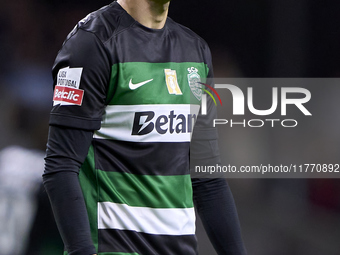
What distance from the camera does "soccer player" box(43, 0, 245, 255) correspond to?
143 centimetres

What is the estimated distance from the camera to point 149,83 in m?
1.59

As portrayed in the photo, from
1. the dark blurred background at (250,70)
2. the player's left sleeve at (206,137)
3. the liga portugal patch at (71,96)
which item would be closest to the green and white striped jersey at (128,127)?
the liga portugal patch at (71,96)

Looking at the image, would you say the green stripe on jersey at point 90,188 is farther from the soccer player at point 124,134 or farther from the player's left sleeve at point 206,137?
the player's left sleeve at point 206,137

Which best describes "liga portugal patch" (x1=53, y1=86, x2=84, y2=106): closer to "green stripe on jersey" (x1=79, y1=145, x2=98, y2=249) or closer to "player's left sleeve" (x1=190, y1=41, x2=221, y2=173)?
"green stripe on jersey" (x1=79, y1=145, x2=98, y2=249)

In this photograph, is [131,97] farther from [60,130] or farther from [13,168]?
[13,168]

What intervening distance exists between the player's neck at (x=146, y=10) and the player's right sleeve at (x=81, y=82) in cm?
22

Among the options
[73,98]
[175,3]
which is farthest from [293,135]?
[73,98]

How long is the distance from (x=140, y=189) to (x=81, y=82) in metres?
0.34

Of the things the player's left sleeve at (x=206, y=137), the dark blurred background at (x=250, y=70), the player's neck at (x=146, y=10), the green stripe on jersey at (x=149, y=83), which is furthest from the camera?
the dark blurred background at (x=250, y=70)

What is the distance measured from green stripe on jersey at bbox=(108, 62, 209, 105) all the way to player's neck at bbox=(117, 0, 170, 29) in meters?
0.15

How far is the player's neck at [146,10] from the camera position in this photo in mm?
1661

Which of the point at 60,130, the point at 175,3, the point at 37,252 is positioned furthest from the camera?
the point at 175,3

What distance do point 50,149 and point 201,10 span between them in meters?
2.50

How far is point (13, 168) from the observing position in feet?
11.5
